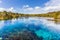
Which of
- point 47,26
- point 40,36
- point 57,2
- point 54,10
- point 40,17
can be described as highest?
point 57,2

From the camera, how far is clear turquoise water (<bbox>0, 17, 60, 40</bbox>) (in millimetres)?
2528

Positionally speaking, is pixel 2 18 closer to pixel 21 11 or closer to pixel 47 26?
pixel 21 11

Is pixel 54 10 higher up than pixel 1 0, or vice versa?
pixel 1 0

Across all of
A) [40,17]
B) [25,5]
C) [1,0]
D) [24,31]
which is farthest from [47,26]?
[1,0]

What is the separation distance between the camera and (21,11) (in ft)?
9.00

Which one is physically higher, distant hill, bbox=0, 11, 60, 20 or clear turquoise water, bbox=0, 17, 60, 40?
distant hill, bbox=0, 11, 60, 20

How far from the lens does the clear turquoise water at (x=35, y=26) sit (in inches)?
99.5

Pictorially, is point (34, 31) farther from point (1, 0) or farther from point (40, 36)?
point (1, 0)

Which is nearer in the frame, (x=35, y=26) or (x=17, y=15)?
(x=35, y=26)

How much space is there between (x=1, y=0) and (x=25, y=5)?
62 cm

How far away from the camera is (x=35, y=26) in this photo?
264 centimetres

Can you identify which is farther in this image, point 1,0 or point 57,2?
point 1,0

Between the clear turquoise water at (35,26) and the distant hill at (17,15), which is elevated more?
the distant hill at (17,15)

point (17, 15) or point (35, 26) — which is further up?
point (17, 15)
